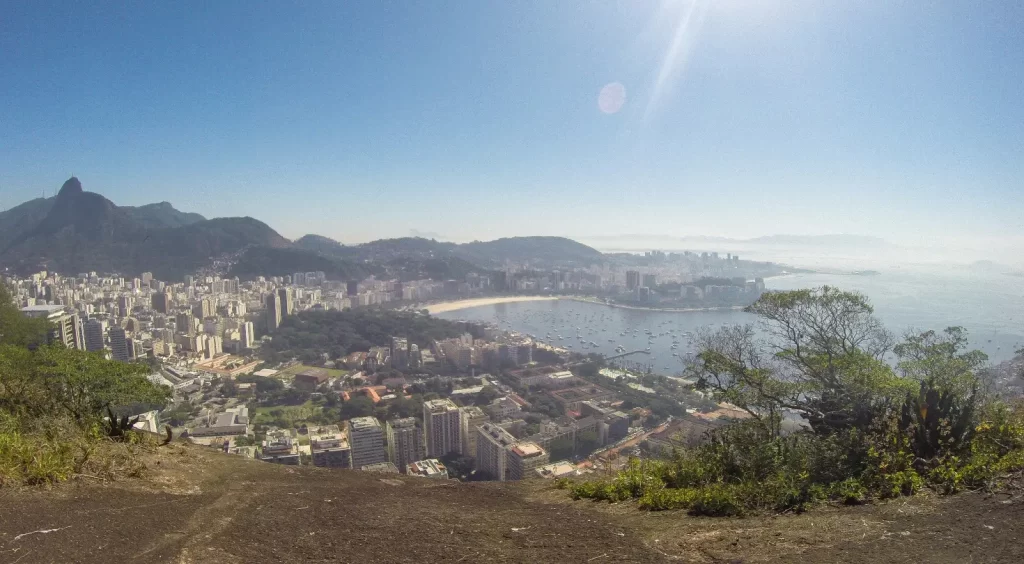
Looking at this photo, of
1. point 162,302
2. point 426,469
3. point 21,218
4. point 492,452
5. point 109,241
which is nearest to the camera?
point 426,469

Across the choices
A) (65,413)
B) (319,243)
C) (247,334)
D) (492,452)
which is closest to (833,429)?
(65,413)

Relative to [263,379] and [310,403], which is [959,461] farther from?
[263,379]

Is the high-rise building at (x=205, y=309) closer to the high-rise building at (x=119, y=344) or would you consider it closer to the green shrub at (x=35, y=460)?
the high-rise building at (x=119, y=344)

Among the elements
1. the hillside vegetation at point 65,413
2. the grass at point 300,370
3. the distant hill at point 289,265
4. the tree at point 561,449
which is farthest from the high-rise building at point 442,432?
the distant hill at point 289,265

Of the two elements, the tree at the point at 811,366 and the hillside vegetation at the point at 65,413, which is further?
the tree at the point at 811,366

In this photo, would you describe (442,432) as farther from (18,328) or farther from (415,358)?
(415,358)

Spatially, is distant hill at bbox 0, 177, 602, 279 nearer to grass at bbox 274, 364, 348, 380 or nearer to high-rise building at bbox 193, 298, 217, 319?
high-rise building at bbox 193, 298, 217, 319

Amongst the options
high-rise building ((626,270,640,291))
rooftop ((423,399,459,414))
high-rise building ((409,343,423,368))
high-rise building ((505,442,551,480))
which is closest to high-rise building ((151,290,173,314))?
high-rise building ((409,343,423,368))

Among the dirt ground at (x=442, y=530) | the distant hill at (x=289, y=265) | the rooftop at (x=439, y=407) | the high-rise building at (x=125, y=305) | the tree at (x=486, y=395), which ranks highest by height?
the distant hill at (x=289, y=265)
